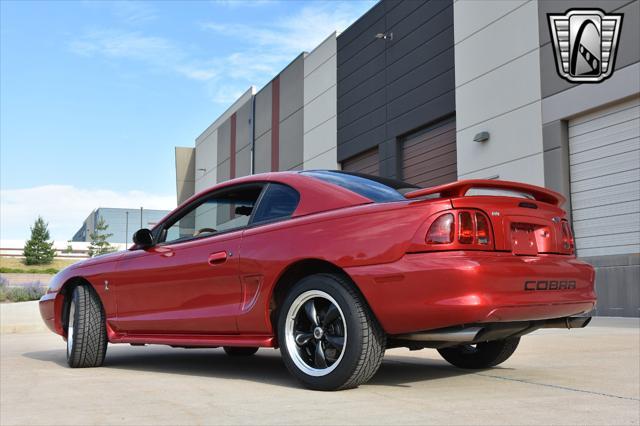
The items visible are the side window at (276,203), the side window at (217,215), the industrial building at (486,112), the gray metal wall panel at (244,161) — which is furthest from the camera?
the gray metal wall panel at (244,161)

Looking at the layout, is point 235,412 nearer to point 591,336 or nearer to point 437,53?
point 591,336

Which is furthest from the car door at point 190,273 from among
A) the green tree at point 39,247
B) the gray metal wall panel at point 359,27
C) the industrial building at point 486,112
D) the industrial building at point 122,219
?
the industrial building at point 122,219

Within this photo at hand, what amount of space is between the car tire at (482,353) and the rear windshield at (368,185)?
1301 mm

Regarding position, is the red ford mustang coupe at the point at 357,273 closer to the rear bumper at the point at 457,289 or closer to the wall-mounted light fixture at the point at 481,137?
the rear bumper at the point at 457,289

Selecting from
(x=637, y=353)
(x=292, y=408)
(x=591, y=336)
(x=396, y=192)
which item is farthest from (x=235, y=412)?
(x=591, y=336)

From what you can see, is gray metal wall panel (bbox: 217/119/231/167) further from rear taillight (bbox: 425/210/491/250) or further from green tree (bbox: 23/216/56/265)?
green tree (bbox: 23/216/56/265)

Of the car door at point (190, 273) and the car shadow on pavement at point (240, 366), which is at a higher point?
the car door at point (190, 273)

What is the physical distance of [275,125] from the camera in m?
31.6

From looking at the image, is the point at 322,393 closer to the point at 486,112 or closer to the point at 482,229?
the point at 482,229

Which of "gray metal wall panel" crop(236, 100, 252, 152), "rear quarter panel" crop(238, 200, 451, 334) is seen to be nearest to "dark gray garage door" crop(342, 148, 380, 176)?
"gray metal wall panel" crop(236, 100, 252, 152)

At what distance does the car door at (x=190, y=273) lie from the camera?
4422mm

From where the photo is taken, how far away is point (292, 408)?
327cm

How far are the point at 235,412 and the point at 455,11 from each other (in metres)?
16.8

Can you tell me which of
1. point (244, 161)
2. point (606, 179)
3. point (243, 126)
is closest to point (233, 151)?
point (243, 126)
